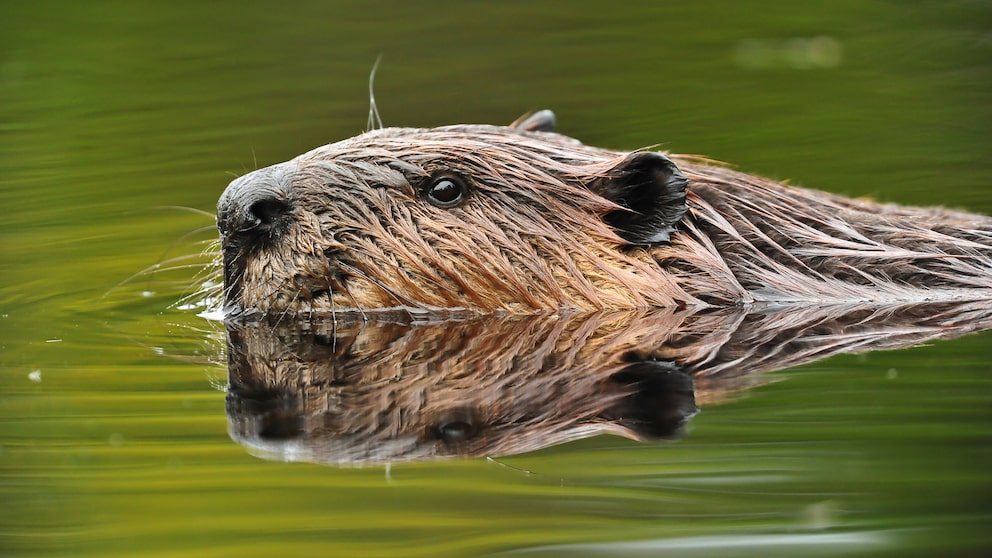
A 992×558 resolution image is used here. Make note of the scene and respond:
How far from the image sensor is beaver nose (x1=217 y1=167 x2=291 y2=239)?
4.75m

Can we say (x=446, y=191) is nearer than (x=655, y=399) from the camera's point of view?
No

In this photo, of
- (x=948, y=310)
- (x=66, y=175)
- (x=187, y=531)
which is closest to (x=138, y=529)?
(x=187, y=531)

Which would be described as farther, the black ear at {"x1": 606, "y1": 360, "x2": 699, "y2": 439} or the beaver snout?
the beaver snout

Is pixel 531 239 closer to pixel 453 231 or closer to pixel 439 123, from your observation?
pixel 453 231

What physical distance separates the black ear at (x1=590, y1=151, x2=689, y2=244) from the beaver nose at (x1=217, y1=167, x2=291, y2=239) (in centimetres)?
110

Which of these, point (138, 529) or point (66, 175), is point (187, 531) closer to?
point (138, 529)

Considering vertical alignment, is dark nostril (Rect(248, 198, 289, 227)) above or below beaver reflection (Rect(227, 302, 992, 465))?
above

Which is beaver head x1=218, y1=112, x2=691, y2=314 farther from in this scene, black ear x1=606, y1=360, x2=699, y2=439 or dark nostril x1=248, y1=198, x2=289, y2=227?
black ear x1=606, y1=360, x2=699, y2=439

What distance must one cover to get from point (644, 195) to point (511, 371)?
48.2 inches

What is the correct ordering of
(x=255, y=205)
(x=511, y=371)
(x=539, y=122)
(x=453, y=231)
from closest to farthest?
1. (x=511, y=371)
2. (x=255, y=205)
3. (x=453, y=231)
4. (x=539, y=122)

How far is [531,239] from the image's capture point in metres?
5.04

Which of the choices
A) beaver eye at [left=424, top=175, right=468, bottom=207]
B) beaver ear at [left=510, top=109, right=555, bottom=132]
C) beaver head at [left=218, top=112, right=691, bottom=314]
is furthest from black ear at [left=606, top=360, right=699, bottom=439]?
beaver ear at [left=510, top=109, right=555, bottom=132]

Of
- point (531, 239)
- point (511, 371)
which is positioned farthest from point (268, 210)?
point (511, 371)

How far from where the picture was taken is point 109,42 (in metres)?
10.4
